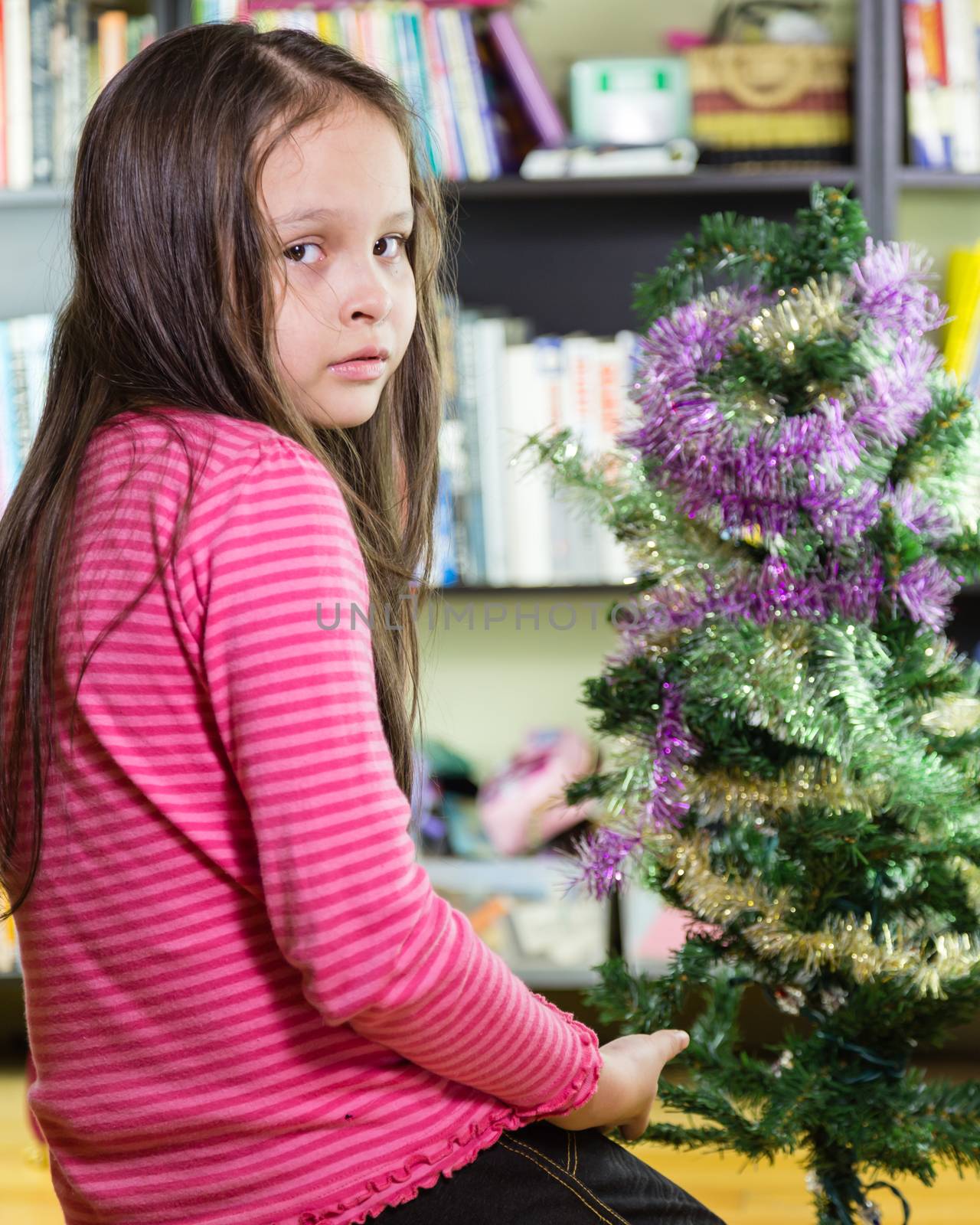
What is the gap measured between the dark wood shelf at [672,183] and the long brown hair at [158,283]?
3.49 ft

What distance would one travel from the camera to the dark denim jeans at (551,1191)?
26.9 inches

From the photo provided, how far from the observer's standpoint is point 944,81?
179 centimetres

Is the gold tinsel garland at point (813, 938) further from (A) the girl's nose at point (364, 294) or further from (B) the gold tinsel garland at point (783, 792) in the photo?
(A) the girl's nose at point (364, 294)

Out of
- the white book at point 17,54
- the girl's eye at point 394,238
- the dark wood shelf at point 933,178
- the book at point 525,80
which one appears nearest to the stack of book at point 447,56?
the book at point 525,80

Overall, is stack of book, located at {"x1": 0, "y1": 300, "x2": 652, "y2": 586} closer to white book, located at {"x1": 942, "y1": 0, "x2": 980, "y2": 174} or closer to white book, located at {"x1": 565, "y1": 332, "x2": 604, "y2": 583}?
white book, located at {"x1": 565, "y1": 332, "x2": 604, "y2": 583}

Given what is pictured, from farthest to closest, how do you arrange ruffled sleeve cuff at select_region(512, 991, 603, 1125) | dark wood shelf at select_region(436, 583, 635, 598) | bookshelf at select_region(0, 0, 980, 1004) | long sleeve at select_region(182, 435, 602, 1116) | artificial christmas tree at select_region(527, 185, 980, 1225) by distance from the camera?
dark wood shelf at select_region(436, 583, 635, 598) < bookshelf at select_region(0, 0, 980, 1004) < artificial christmas tree at select_region(527, 185, 980, 1225) < ruffled sleeve cuff at select_region(512, 991, 603, 1125) < long sleeve at select_region(182, 435, 602, 1116)

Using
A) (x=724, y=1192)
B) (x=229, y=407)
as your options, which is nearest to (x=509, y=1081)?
(x=229, y=407)

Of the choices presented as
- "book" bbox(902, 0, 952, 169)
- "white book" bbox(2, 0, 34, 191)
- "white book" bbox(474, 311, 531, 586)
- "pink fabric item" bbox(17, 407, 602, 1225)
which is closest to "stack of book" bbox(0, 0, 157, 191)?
"white book" bbox(2, 0, 34, 191)

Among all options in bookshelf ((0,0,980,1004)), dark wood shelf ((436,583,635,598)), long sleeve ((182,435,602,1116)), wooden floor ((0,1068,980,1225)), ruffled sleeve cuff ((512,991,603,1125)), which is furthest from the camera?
dark wood shelf ((436,583,635,598))

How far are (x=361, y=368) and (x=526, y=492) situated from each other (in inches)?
43.7

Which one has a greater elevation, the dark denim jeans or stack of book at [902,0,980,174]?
stack of book at [902,0,980,174]

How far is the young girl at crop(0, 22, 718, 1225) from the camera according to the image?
63 cm

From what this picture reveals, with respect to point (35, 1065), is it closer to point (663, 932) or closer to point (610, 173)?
point (663, 932)

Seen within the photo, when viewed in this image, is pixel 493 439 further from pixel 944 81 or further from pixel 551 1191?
pixel 551 1191
